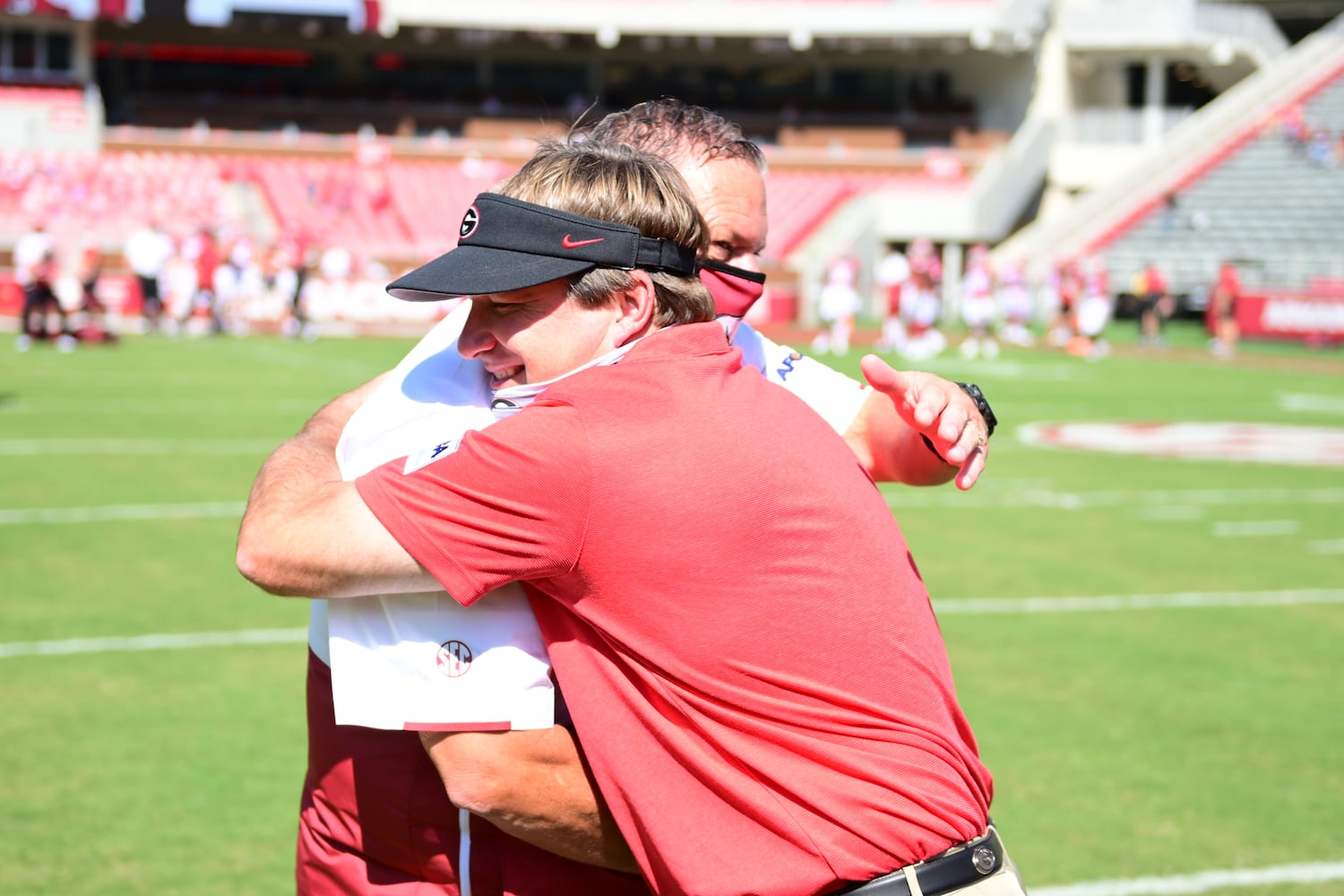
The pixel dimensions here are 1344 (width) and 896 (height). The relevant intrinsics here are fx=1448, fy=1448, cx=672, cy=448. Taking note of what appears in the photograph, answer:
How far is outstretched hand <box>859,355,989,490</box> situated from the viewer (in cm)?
222

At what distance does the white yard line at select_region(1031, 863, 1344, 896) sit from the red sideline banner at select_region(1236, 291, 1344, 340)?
28.0 m

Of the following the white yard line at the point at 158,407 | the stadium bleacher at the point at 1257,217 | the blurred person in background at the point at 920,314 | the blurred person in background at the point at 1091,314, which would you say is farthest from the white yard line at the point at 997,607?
the stadium bleacher at the point at 1257,217

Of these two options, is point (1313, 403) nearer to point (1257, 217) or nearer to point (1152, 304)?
point (1152, 304)

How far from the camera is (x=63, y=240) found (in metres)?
34.9

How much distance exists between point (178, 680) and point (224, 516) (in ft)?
12.4

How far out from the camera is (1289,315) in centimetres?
3102

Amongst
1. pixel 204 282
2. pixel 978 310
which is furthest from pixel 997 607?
pixel 204 282

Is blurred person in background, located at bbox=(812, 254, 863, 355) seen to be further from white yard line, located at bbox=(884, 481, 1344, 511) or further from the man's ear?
the man's ear

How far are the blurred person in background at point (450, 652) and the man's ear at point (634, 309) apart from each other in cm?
20

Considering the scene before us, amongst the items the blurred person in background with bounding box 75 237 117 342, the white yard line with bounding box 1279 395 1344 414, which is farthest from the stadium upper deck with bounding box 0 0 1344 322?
the white yard line with bounding box 1279 395 1344 414

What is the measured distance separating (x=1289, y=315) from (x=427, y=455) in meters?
32.3

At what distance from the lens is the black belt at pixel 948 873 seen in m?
1.87

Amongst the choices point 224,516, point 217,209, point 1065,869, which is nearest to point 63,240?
point 217,209

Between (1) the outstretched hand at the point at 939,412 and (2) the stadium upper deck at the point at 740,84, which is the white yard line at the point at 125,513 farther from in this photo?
(2) the stadium upper deck at the point at 740,84
